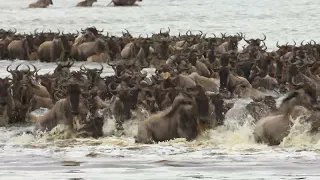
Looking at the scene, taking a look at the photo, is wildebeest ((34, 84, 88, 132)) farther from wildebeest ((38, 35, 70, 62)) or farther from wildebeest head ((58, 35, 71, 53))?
wildebeest head ((58, 35, 71, 53))

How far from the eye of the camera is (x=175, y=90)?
1698cm

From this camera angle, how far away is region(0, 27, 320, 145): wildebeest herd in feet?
48.2

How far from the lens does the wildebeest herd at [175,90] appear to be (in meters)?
14.7

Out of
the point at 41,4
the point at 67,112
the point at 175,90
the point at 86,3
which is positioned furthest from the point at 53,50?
the point at 41,4

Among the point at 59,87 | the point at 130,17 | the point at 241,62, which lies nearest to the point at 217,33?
the point at 130,17

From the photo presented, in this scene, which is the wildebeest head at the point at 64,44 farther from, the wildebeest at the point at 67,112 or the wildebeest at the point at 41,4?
the wildebeest at the point at 41,4

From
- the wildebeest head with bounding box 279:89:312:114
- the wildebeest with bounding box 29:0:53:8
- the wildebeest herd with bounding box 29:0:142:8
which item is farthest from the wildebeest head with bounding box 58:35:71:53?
the wildebeest with bounding box 29:0:53:8

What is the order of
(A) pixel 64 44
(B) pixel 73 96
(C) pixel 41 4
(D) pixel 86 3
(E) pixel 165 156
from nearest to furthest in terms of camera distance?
(E) pixel 165 156, (B) pixel 73 96, (A) pixel 64 44, (D) pixel 86 3, (C) pixel 41 4

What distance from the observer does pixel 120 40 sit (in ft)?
106

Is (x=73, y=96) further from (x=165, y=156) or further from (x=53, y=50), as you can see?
(x=53, y=50)

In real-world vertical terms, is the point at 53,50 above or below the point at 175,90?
below

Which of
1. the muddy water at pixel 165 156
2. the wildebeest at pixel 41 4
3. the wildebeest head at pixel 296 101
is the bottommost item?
the wildebeest at pixel 41 4

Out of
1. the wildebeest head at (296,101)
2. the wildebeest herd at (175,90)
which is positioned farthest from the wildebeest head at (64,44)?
the wildebeest head at (296,101)

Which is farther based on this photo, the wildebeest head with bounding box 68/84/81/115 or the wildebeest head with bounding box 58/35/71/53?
the wildebeest head with bounding box 58/35/71/53
